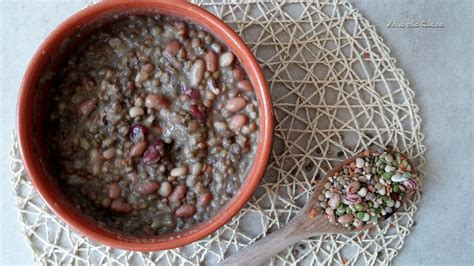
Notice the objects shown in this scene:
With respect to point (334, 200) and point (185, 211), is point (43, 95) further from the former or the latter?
point (334, 200)

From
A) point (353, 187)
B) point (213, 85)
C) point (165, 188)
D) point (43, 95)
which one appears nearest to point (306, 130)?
point (353, 187)

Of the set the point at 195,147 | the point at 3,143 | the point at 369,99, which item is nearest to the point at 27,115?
the point at 3,143

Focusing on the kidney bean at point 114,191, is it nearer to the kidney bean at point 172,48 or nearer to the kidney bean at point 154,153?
the kidney bean at point 154,153

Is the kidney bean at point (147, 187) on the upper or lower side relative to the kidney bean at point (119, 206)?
upper

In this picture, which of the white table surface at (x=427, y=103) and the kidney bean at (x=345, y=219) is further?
the white table surface at (x=427, y=103)

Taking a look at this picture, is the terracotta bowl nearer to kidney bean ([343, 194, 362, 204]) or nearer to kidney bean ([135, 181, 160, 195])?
kidney bean ([135, 181, 160, 195])

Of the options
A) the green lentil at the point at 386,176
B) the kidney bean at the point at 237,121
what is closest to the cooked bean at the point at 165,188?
the kidney bean at the point at 237,121
